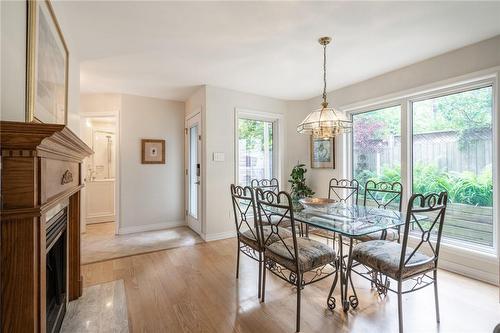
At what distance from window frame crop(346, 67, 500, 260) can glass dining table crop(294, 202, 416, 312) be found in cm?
106

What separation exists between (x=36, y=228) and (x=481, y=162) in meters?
3.68

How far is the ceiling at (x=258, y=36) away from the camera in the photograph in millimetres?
1859

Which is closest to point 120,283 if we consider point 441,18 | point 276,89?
point 276,89

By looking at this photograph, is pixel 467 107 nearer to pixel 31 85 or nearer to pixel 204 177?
Result: pixel 204 177

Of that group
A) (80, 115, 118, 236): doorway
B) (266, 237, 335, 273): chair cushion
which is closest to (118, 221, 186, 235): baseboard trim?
(80, 115, 118, 236): doorway

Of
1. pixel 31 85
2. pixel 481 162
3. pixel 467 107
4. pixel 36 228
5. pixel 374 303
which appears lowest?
pixel 374 303

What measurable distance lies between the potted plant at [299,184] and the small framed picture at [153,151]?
243cm

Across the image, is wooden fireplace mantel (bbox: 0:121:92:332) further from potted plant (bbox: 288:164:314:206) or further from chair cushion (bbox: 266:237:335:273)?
potted plant (bbox: 288:164:314:206)

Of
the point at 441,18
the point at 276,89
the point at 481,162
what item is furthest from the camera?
the point at 276,89

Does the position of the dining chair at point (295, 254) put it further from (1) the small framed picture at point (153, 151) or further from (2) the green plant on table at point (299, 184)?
(1) the small framed picture at point (153, 151)

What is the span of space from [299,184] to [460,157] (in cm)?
218

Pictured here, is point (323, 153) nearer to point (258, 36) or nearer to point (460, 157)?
point (460, 157)

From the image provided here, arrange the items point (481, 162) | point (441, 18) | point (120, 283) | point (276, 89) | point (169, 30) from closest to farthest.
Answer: point (441, 18)
point (169, 30)
point (120, 283)
point (481, 162)
point (276, 89)

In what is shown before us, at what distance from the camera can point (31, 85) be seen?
1121 millimetres
